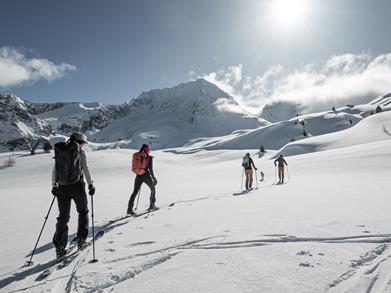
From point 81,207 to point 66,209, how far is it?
0.31 metres

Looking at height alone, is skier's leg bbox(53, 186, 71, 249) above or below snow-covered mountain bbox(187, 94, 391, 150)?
below

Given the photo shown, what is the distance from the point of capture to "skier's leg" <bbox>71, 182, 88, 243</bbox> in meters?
6.80

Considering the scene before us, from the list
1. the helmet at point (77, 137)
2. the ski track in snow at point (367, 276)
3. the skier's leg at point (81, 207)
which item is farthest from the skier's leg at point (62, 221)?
the ski track in snow at point (367, 276)

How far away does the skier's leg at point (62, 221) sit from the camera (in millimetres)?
6496

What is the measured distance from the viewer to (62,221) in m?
6.57

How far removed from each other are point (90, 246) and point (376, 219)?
648cm

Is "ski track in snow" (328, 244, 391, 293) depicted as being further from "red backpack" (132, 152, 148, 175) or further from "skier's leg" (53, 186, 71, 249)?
"red backpack" (132, 152, 148, 175)

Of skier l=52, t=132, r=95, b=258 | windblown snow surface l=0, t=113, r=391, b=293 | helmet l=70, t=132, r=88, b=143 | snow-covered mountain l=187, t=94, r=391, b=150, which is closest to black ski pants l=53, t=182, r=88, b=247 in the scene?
skier l=52, t=132, r=95, b=258

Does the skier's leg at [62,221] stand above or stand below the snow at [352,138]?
below

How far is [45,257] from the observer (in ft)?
21.5

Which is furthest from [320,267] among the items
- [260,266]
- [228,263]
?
[228,263]

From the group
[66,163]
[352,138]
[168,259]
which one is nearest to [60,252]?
[66,163]

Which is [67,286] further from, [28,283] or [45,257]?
[45,257]

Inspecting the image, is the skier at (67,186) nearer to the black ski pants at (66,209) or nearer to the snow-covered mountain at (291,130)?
the black ski pants at (66,209)
